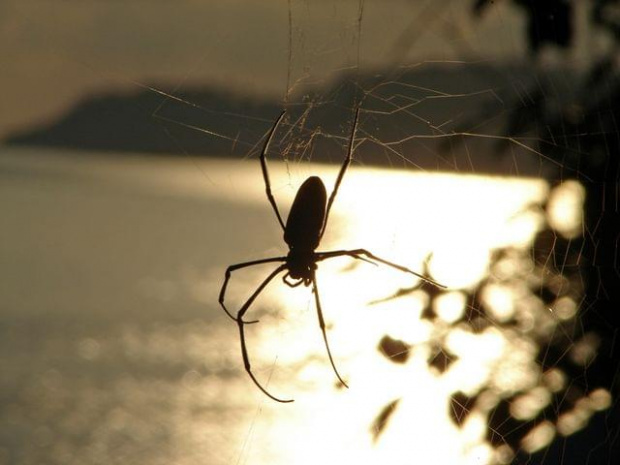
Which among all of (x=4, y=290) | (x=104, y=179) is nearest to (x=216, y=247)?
(x=4, y=290)

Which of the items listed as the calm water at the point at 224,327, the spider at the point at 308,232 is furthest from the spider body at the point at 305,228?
the calm water at the point at 224,327

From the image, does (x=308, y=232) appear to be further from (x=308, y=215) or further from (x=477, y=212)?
(x=477, y=212)

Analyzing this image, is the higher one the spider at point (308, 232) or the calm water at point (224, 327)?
the spider at point (308, 232)

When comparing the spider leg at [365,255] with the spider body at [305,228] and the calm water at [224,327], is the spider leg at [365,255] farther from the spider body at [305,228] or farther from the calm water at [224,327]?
the calm water at [224,327]

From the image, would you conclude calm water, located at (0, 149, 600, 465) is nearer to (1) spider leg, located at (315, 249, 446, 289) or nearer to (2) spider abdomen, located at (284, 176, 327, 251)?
(1) spider leg, located at (315, 249, 446, 289)

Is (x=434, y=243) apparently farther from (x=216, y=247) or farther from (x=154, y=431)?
(x=216, y=247)

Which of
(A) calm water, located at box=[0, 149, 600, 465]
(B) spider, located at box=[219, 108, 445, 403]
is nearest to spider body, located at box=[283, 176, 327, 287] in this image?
(B) spider, located at box=[219, 108, 445, 403]
